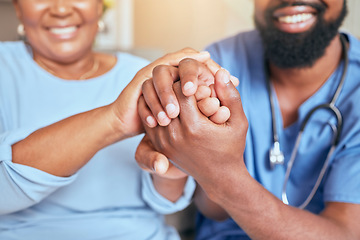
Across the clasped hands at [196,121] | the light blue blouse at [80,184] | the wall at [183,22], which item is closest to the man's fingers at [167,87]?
the clasped hands at [196,121]

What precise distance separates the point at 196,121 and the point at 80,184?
0.39 metres

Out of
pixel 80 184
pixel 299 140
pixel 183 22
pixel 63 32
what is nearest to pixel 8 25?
pixel 63 32

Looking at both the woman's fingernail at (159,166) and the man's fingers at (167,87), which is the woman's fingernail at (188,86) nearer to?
the man's fingers at (167,87)

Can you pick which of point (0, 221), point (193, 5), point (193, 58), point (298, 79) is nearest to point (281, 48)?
point (298, 79)

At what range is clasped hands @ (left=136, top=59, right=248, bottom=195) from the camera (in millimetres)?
605

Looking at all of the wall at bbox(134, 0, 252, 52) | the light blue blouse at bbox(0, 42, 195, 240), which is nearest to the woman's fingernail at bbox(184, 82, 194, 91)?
the light blue blouse at bbox(0, 42, 195, 240)

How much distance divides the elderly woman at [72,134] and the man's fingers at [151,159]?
4 cm

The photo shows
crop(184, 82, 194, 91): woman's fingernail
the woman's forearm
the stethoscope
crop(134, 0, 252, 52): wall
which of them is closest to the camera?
crop(184, 82, 194, 91): woman's fingernail

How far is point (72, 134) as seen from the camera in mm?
729

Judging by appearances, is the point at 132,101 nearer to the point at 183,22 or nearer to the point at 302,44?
the point at 302,44

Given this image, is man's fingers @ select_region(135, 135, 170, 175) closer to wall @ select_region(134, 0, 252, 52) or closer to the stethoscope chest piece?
the stethoscope chest piece

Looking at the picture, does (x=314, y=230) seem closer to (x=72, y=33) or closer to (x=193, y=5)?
(x=72, y=33)

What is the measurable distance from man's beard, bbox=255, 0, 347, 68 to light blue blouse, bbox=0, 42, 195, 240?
1.29ft

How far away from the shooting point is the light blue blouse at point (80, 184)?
82 cm
